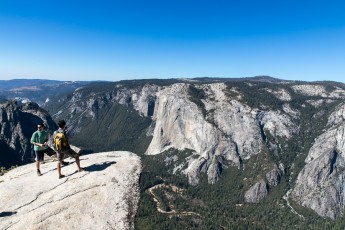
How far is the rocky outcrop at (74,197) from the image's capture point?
22438mm

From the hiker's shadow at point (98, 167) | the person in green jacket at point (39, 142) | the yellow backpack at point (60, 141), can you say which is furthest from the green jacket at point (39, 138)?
the hiker's shadow at point (98, 167)

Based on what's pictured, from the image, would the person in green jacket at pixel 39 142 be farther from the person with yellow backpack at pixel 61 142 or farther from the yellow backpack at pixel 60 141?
the yellow backpack at pixel 60 141

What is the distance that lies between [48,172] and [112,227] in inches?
483

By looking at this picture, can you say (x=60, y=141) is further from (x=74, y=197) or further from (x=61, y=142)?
(x=74, y=197)

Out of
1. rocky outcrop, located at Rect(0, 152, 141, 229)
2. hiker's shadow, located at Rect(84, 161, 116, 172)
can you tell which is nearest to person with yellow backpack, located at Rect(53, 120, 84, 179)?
rocky outcrop, located at Rect(0, 152, 141, 229)

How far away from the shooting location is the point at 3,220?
2294 cm

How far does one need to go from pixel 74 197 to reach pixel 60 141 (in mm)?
5279

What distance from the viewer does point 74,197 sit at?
24969mm

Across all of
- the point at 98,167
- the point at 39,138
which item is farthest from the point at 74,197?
the point at 39,138

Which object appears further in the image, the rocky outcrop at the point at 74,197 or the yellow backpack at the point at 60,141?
the yellow backpack at the point at 60,141

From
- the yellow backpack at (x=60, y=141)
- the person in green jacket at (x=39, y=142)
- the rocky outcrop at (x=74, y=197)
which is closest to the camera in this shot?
the rocky outcrop at (x=74, y=197)

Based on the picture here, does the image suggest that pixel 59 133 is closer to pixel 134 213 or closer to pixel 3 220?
pixel 3 220

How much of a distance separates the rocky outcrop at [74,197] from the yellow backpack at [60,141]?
283 cm

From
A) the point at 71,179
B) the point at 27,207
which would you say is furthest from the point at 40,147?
the point at 27,207
